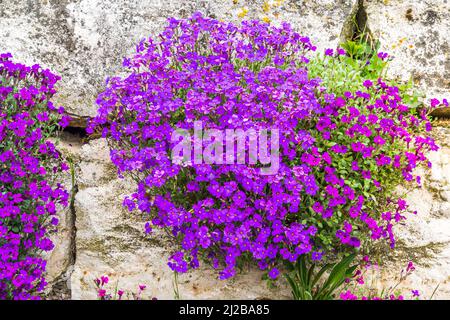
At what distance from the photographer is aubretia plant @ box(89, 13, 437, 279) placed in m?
3.91

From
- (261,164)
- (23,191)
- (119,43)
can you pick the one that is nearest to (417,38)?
(261,164)

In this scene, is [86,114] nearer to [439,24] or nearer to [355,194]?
[355,194]

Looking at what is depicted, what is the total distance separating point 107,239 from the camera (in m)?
4.68

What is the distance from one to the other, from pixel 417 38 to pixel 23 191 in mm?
3832

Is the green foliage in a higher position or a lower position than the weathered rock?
lower

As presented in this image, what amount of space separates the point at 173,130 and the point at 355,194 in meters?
1.38

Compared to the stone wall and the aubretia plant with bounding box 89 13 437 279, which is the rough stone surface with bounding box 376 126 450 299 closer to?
the stone wall

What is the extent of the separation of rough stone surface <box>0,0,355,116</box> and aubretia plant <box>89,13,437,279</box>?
925 millimetres

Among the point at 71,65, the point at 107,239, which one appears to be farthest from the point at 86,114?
the point at 107,239

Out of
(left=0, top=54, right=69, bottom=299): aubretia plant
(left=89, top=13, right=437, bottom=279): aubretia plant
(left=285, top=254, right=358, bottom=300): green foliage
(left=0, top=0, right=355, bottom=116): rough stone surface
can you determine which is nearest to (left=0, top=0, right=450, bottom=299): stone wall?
(left=0, top=0, right=355, bottom=116): rough stone surface

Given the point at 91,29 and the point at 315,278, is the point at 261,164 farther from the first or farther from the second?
the point at 91,29

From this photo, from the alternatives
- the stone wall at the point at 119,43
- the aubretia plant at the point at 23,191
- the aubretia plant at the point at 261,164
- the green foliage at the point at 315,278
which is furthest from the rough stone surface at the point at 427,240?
the aubretia plant at the point at 23,191

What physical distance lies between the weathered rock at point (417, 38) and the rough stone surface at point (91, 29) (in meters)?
0.49
